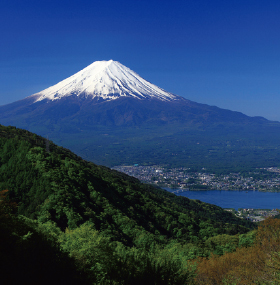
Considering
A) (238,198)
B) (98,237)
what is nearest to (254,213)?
(238,198)

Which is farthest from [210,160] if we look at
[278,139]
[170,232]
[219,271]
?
[219,271]

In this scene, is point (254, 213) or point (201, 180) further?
point (201, 180)

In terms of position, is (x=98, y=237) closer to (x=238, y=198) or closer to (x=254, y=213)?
(x=254, y=213)

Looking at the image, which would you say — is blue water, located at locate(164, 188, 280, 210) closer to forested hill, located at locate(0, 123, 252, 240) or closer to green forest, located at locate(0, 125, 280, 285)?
green forest, located at locate(0, 125, 280, 285)

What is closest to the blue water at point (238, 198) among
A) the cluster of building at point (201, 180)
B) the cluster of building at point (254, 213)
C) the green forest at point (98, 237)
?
the cluster of building at point (254, 213)

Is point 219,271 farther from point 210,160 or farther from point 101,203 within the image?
point 210,160

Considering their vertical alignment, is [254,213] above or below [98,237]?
below
